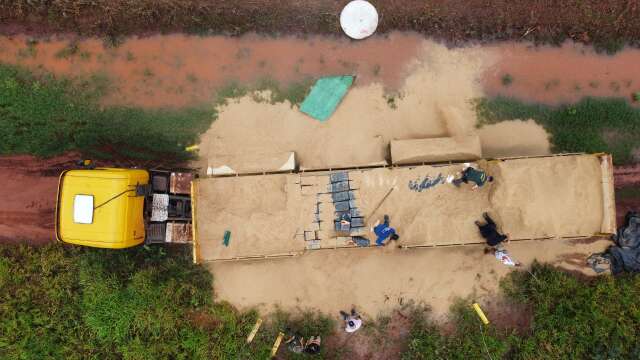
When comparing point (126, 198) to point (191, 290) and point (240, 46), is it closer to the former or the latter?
point (191, 290)

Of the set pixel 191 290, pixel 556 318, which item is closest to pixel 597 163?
pixel 556 318

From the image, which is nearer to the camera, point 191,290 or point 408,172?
point 408,172

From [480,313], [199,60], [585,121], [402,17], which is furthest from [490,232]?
[199,60]

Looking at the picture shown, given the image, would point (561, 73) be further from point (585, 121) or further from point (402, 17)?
point (402, 17)

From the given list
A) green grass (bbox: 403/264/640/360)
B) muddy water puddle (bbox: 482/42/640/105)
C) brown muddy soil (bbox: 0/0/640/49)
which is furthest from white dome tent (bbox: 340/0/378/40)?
green grass (bbox: 403/264/640/360)

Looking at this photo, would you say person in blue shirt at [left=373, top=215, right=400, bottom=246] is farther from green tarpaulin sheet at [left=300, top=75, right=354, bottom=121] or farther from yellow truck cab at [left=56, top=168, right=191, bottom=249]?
yellow truck cab at [left=56, top=168, right=191, bottom=249]
